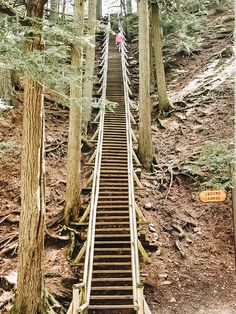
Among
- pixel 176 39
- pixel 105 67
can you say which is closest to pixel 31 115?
pixel 105 67

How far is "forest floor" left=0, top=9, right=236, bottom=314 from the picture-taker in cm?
823

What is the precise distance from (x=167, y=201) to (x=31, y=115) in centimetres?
649

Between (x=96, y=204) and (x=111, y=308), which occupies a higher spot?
(x=96, y=204)

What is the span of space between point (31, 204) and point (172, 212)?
5793mm

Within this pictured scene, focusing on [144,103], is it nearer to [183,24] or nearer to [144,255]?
[144,255]

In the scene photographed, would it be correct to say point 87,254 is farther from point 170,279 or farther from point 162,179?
point 162,179

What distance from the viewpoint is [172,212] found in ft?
35.7

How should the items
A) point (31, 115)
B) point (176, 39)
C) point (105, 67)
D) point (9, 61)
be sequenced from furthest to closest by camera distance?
point (176, 39)
point (105, 67)
point (31, 115)
point (9, 61)

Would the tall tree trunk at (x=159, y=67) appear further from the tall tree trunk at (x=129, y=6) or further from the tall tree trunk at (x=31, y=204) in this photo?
the tall tree trunk at (x=129, y=6)

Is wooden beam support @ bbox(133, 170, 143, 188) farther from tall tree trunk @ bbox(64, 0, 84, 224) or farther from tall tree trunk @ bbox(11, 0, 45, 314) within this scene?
tall tree trunk @ bbox(11, 0, 45, 314)

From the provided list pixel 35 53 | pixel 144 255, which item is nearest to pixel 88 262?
pixel 144 255

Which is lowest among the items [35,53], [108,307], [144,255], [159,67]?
[108,307]

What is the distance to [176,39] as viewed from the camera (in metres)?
22.4

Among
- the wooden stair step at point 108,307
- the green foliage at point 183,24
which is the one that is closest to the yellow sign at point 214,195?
the wooden stair step at point 108,307
